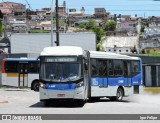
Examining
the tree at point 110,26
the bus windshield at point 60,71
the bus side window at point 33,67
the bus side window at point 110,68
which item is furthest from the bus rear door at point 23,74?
the tree at point 110,26

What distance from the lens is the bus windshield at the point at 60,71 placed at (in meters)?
23.1

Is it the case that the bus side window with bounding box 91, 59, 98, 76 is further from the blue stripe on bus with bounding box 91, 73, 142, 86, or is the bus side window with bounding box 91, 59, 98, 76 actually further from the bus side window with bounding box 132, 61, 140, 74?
the bus side window with bounding box 132, 61, 140, 74

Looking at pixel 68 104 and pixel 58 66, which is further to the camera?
pixel 68 104

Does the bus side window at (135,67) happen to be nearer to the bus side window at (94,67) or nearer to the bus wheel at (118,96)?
the bus wheel at (118,96)

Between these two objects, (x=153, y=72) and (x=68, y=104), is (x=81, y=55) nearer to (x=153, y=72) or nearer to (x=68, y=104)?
(x=68, y=104)

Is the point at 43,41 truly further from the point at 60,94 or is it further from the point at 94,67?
the point at 60,94

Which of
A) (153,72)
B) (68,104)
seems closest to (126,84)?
(68,104)

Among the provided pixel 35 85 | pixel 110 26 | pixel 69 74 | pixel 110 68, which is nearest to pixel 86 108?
pixel 69 74

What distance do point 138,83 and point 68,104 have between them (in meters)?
8.17

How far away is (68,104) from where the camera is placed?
83.0 ft

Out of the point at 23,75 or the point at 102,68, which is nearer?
the point at 102,68

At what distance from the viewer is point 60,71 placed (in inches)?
914

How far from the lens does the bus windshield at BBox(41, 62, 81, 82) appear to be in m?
23.1

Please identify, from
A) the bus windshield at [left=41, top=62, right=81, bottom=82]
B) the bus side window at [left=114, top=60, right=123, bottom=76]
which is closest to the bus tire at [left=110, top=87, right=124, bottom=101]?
the bus side window at [left=114, top=60, right=123, bottom=76]
